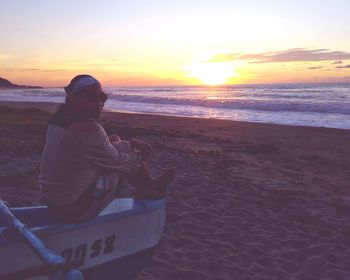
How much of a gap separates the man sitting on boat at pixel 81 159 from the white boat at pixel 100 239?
0.63 feet

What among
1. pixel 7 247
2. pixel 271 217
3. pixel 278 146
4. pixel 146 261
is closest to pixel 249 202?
pixel 271 217

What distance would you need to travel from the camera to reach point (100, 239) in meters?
4.43

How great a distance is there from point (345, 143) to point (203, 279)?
12.5m

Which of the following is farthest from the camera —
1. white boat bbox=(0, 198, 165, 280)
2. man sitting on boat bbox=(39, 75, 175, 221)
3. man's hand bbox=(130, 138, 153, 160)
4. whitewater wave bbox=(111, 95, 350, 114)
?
whitewater wave bbox=(111, 95, 350, 114)

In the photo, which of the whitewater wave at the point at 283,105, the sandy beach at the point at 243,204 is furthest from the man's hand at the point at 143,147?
the whitewater wave at the point at 283,105

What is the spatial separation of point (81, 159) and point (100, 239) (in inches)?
34.1

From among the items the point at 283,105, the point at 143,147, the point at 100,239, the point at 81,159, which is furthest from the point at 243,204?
the point at 283,105

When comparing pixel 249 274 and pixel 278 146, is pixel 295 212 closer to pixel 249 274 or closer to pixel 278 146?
pixel 249 274

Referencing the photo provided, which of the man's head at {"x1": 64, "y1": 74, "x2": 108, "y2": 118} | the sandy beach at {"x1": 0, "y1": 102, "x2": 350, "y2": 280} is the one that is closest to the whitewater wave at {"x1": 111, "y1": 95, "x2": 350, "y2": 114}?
the sandy beach at {"x1": 0, "y1": 102, "x2": 350, "y2": 280}

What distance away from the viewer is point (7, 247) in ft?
12.3

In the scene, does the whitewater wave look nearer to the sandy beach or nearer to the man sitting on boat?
the sandy beach

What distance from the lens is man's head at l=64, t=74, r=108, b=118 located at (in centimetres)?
407

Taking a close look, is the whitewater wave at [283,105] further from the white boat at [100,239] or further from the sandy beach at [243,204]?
the white boat at [100,239]

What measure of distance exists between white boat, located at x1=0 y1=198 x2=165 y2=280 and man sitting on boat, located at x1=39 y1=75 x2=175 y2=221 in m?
0.19
